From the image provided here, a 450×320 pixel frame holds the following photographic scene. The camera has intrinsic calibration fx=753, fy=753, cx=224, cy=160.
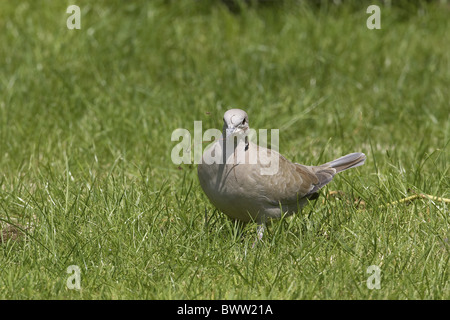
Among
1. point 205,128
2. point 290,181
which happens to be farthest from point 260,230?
point 205,128

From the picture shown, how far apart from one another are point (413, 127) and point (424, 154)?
0.86m

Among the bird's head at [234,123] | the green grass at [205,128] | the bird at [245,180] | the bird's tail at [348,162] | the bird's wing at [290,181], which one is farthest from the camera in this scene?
the bird's tail at [348,162]

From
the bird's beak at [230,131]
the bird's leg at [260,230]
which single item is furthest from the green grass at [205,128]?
the bird's beak at [230,131]

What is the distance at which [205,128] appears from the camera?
19.7 ft

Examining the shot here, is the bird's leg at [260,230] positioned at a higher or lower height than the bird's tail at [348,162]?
lower

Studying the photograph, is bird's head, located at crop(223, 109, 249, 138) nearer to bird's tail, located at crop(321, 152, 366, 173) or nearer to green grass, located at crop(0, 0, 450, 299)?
green grass, located at crop(0, 0, 450, 299)

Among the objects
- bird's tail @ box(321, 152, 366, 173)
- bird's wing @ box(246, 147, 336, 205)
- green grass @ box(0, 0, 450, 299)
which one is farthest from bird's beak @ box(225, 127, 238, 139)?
bird's tail @ box(321, 152, 366, 173)

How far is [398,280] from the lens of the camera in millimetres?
3779

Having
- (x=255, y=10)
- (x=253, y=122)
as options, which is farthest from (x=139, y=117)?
(x=255, y=10)

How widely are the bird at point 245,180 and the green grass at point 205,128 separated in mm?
150

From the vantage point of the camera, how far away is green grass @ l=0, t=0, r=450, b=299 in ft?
12.7

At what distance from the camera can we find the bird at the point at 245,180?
13.4ft

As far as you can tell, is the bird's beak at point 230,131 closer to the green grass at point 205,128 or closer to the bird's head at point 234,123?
the bird's head at point 234,123

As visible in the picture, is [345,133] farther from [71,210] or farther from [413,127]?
[71,210]
